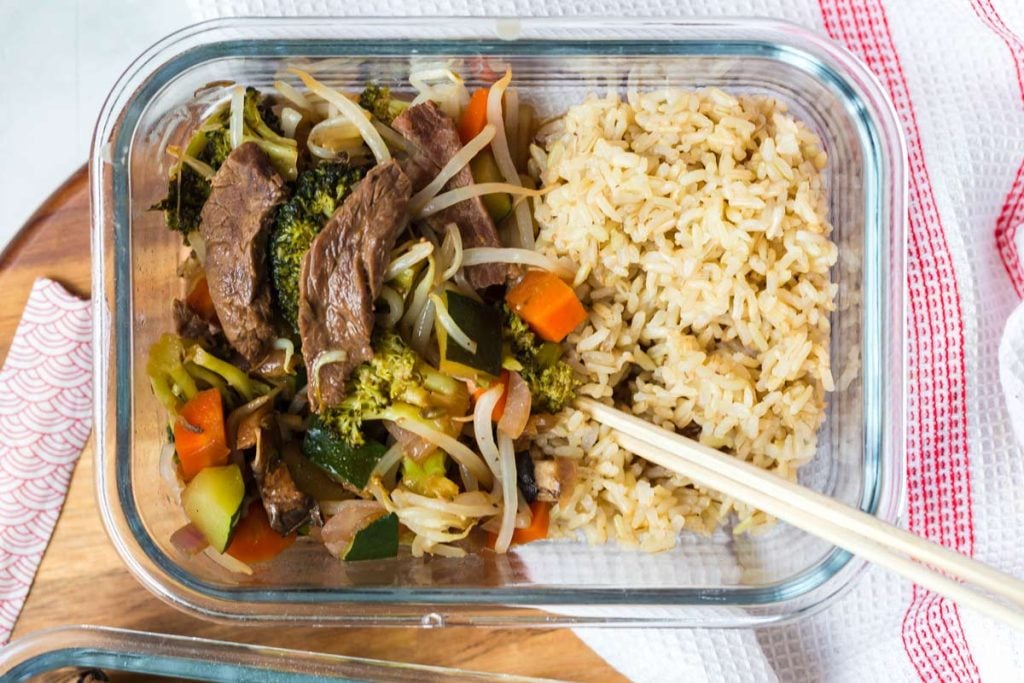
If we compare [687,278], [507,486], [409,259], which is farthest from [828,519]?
[409,259]

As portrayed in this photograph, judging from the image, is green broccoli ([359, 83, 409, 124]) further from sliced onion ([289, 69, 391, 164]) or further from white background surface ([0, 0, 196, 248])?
white background surface ([0, 0, 196, 248])

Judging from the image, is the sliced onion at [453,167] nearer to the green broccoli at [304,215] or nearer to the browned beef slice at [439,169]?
the browned beef slice at [439,169]

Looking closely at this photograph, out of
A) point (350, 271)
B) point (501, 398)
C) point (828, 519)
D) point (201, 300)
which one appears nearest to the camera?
point (828, 519)

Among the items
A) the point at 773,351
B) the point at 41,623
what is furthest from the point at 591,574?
the point at 41,623

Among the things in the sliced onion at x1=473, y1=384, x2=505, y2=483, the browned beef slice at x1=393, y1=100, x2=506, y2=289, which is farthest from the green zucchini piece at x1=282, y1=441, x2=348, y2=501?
the browned beef slice at x1=393, y1=100, x2=506, y2=289

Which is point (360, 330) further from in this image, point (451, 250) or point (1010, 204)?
point (1010, 204)

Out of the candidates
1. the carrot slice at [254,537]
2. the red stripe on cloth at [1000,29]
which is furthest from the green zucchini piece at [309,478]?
the red stripe on cloth at [1000,29]

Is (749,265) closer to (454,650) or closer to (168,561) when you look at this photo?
(454,650)
